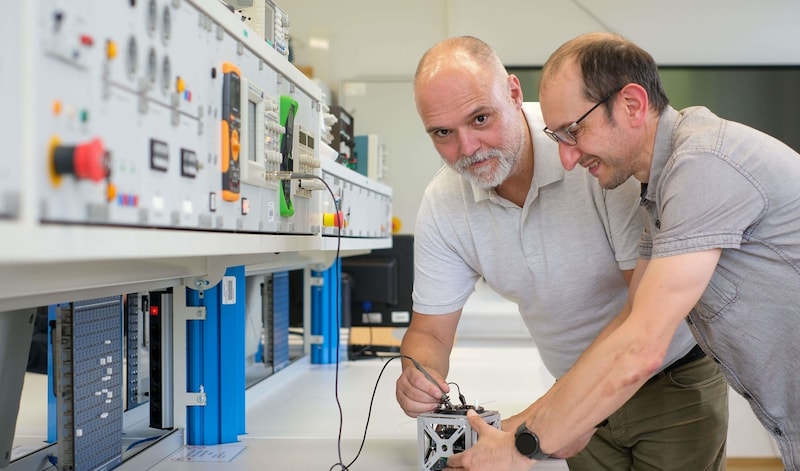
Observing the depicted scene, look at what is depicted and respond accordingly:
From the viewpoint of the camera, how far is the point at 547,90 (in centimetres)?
134

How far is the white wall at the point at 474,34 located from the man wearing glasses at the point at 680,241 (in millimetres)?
3287

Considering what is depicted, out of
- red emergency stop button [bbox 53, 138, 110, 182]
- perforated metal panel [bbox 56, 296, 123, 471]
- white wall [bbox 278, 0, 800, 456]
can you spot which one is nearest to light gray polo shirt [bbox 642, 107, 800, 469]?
red emergency stop button [bbox 53, 138, 110, 182]

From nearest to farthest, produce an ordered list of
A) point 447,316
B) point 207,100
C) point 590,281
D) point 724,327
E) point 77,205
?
point 77,205 < point 207,100 < point 724,327 < point 590,281 < point 447,316

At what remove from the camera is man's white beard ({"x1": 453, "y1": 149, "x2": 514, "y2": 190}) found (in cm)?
155

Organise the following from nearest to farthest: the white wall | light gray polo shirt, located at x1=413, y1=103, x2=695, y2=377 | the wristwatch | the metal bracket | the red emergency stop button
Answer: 1. the red emergency stop button
2. the wristwatch
3. light gray polo shirt, located at x1=413, y1=103, x2=695, y2=377
4. the metal bracket
5. the white wall

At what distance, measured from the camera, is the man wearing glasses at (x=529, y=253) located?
1541mm

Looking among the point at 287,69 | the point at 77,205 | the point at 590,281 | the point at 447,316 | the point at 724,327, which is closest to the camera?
the point at 77,205

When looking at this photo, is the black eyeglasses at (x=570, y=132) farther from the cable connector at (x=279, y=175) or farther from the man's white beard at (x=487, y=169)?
the cable connector at (x=279, y=175)

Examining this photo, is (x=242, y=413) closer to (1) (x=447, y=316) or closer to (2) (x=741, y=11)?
(1) (x=447, y=316)

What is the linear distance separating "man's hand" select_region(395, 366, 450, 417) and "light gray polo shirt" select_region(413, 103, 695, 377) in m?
0.23

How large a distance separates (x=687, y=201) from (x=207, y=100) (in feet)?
2.40

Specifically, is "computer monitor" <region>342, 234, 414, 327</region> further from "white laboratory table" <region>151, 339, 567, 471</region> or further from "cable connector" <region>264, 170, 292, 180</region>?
"cable connector" <region>264, 170, 292, 180</region>

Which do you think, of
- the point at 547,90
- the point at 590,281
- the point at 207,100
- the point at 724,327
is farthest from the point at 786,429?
the point at 207,100

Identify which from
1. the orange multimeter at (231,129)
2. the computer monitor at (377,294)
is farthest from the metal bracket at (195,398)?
the computer monitor at (377,294)
